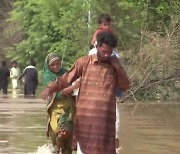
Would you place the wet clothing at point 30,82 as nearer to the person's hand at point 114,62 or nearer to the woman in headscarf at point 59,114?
the woman in headscarf at point 59,114

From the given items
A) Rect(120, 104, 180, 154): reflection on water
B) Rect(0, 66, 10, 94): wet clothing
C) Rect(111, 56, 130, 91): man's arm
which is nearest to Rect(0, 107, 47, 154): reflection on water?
Rect(120, 104, 180, 154): reflection on water

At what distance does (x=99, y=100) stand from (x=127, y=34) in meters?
22.9

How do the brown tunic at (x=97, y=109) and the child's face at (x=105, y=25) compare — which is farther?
the child's face at (x=105, y=25)

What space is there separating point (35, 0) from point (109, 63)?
33830mm

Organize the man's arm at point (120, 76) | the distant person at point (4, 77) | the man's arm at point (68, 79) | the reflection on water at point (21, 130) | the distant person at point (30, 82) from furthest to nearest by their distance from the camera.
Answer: the distant person at point (4, 77), the distant person at point (30, 82), the reflection on water at point (21, 130), the man's arm at point (68, 79), the man's arm at point (120, 76)

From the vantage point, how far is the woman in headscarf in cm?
995

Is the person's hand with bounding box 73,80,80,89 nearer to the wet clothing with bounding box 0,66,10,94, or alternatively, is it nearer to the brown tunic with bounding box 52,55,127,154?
the brown tunic with bounding box 52,55,127,154

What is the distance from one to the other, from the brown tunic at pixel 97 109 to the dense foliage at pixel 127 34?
16084 millimetres

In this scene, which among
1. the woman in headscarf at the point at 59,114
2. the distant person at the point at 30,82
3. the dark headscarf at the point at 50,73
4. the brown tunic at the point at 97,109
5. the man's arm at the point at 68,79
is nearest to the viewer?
the brown tunic at the point at 97,109

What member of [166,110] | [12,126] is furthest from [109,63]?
[166,110]

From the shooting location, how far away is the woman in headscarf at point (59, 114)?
9945 mm

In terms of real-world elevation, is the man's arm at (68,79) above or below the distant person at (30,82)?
above

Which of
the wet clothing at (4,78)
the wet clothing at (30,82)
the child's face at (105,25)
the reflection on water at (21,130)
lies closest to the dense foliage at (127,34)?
the wet clothing at (30,82)

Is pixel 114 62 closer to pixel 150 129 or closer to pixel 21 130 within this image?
pixel 21 130
